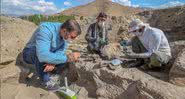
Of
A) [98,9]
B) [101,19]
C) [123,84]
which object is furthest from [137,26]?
[98,9]

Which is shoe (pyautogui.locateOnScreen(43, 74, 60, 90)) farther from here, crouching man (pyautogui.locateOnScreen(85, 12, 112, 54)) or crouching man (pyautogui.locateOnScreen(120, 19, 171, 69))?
crouching man (pyautogui.locateOnScreen(85, 12, 112, 54))

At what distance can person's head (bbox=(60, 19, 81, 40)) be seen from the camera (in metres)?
3.40

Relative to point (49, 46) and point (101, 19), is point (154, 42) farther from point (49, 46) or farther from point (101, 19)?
point (101, 19)

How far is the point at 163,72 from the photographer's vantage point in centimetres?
408

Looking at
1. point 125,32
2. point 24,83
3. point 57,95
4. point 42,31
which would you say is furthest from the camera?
point 125,32

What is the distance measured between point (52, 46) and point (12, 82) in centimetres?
123

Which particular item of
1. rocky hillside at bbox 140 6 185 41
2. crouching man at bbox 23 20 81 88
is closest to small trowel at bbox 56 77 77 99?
crouching man at bbox 23 20 81 88

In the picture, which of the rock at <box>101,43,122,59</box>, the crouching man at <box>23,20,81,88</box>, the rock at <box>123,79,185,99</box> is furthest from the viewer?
the rock at <box>101,43,122,59</box>

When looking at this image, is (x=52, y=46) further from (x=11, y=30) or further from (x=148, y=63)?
(x=11, y=30)

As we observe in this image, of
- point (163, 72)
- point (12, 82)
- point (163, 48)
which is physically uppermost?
point (163, 48)

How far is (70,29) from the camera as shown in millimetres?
3416

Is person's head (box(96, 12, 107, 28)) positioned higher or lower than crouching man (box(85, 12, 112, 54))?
higher

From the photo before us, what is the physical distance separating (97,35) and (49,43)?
3.15m

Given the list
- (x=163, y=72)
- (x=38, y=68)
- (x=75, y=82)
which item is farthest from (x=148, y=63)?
(x=38, y=68)
